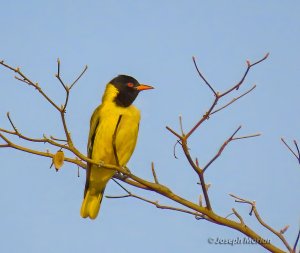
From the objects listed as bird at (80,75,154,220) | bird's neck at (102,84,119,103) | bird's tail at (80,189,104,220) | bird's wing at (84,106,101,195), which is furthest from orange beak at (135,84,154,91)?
bird's tail at (80,189,104,220)

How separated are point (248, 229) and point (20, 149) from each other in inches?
51.8

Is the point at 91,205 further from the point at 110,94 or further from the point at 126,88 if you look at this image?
the point at 126,88

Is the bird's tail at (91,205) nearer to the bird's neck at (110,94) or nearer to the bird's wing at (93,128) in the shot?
the bird's wing at (93,128)

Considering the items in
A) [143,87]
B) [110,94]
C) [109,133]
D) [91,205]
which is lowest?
[91,205]

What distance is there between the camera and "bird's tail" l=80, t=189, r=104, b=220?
19.8ft

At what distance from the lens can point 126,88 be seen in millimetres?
6301

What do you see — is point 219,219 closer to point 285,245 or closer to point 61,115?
point 285,245

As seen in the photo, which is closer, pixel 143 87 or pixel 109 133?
pixel 109 133

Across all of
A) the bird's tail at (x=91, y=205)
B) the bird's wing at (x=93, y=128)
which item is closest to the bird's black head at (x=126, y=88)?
the bird's wing at (x=93, y=128)

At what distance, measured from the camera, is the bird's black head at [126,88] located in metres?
6.04

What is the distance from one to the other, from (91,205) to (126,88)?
53.5 inches

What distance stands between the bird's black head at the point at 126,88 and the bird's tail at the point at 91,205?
106 centimetres

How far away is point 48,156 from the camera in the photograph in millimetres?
3338

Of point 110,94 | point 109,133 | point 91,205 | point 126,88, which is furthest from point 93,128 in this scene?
point 91,205
